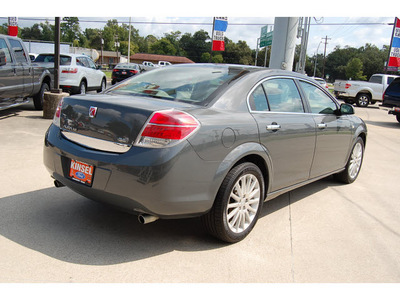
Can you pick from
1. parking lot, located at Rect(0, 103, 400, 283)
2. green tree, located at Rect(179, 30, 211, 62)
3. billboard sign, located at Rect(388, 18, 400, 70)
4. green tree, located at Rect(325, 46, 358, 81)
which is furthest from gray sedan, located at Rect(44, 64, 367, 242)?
green tree, located at Rect(325, 46, 358, 81)

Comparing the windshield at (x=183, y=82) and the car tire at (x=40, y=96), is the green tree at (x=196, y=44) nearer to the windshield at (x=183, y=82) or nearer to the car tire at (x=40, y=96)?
the car tire at (x=40, y=96)

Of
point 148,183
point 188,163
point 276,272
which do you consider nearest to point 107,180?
point 148,183

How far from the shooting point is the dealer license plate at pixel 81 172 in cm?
295

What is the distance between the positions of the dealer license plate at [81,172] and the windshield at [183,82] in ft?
2.95

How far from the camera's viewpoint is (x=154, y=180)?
2.71 meters

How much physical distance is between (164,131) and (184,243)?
112 centimetres

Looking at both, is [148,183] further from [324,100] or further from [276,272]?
[324,100]

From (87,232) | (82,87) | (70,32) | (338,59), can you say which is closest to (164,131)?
Answer: (87,232)

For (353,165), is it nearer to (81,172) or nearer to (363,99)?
(81,172)

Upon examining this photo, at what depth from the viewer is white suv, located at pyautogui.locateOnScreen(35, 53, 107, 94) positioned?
12.0 meters

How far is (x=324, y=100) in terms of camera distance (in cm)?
478

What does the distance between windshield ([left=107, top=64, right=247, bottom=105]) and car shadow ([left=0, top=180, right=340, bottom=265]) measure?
4.10 feet

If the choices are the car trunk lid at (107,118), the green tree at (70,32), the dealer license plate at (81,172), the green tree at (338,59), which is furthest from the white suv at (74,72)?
the green tree at (338,59)
